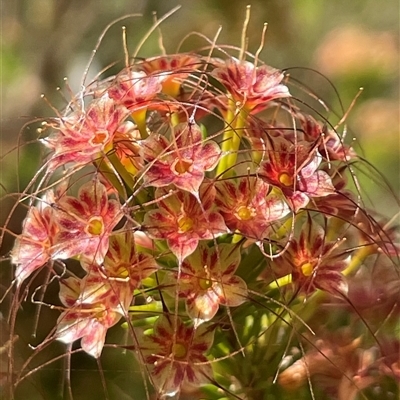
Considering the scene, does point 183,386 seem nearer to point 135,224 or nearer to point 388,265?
point 135,224

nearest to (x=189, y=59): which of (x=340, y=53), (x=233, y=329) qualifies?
(x=233, y=329)

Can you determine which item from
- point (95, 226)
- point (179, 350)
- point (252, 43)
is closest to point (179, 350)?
point (179, 350)

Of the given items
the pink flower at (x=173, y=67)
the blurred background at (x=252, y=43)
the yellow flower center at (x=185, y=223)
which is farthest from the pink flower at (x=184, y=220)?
the blurred background at (x=252, y=43)

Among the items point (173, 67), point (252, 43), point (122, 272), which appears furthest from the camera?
point (252, 43)

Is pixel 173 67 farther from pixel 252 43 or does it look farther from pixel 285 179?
pixel 252 43

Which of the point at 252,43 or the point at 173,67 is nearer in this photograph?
the point at 173,67

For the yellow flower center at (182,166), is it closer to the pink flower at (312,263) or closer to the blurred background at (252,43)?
the pink flower at (312,263)

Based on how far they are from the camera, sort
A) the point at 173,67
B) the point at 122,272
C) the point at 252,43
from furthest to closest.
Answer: the point at 252,43 → the point at 173,67 → the point at 122,272

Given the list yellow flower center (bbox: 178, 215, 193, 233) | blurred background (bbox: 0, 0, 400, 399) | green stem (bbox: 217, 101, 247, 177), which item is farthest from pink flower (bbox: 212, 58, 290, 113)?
blurred background (bbox: 0, 0, 400, 399)
